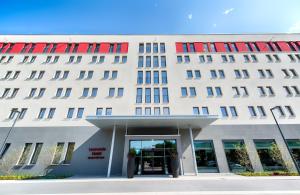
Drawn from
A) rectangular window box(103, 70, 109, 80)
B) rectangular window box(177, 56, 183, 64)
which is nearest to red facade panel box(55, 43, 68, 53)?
rectangular window box(103, 70, 109, 80)

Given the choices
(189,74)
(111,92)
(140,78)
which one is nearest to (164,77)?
(140,78)

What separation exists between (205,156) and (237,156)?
3685mm

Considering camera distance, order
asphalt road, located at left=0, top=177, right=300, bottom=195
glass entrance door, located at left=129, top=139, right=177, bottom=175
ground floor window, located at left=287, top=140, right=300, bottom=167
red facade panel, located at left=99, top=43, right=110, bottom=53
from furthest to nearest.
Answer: red facade panel, located at left=99, top=43, right=110, bottom=53
ground floor window, located at left=287, top=140, right=300, bottom=167
glass entrance door, located at left=129, top=139, right=177, bottom=175
asphalt road, located at left=0, top=177, right=300, bottom=195

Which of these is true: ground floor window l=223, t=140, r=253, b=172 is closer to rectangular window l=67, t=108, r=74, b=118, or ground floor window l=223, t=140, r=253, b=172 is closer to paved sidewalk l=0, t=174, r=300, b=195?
paved sidewalk l=0, t=174, r=300, b=195

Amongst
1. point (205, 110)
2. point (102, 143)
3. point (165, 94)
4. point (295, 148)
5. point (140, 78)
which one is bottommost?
→ point (295, 148)

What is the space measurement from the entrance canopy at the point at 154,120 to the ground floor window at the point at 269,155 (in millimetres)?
8088

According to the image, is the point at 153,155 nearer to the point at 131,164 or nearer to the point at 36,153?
the point at 131,164

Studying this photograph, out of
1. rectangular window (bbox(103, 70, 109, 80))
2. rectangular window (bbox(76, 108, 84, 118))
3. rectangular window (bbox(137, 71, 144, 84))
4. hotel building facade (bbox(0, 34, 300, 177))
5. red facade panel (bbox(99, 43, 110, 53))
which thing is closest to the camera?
hotel building facade (bbox(0, 34, 300, 177))

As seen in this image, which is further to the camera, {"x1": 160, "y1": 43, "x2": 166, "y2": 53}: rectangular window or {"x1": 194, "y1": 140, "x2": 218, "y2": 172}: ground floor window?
{"x1": 160, "y1": 43, "x2": 166, "y2": 53}: rectangular window

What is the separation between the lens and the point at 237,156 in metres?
18.5

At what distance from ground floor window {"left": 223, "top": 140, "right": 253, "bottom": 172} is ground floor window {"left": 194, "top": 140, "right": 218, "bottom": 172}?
5.49 feet

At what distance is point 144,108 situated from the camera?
21.4m

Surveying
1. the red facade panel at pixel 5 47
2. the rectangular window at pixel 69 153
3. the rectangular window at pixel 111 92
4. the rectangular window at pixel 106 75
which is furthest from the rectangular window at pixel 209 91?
the red facade panel at pixel 5 47

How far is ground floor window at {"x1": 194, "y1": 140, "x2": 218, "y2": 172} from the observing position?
18.2m
